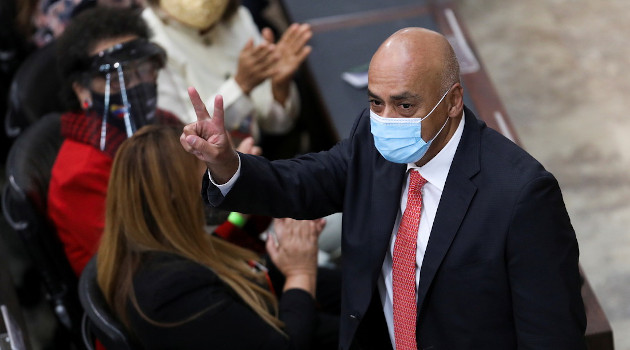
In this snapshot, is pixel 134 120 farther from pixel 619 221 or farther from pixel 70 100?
pixel 619 221

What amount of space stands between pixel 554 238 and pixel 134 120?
155 centimetres

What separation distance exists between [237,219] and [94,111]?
570 millimetres

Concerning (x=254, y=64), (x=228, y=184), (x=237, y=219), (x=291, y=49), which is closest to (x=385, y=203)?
(x=228, y=184)

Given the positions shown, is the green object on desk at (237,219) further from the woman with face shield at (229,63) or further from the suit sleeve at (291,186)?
the suit sleeve at (291,186)

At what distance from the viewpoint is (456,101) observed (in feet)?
5.85

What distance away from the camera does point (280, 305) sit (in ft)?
8.03

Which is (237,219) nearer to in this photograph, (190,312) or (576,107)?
(190,312)

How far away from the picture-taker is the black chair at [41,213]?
8.71 feet

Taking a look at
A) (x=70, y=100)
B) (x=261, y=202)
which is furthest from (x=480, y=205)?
(x=70, y=100)

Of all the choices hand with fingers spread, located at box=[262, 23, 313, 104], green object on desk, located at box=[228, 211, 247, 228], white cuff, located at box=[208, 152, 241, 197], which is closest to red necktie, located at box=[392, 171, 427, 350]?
white cuff, located at box=[208, 152, 241, 197]

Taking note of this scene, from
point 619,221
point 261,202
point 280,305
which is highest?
point 261,202

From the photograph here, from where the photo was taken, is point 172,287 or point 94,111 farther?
point 94,111

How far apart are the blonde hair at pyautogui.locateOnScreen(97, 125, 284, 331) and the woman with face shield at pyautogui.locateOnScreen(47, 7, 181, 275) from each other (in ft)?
1.43

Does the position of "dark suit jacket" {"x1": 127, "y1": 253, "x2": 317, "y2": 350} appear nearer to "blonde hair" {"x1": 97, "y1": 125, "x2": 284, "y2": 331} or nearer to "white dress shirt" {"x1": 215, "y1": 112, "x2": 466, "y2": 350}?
"blonde hair" {"x1": 97, "y1": 125, "x2": 284, "y2": 331}
